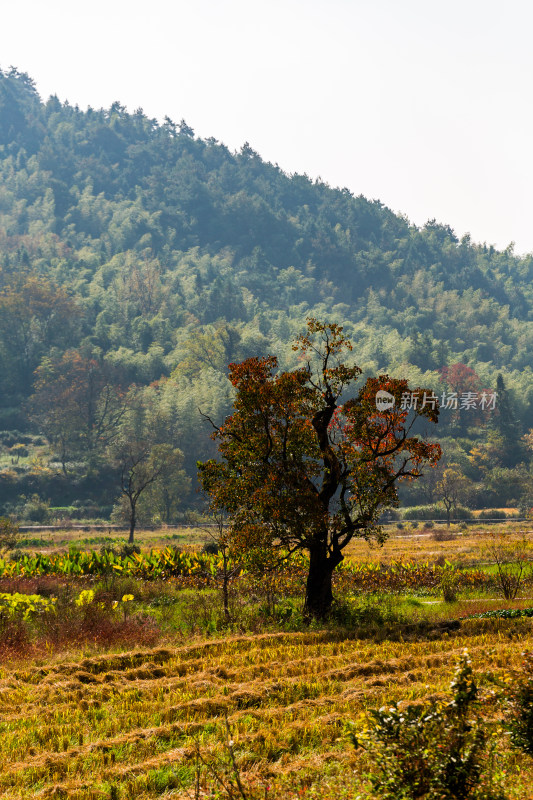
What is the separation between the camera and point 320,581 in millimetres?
15438

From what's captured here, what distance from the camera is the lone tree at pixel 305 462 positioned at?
14.9m

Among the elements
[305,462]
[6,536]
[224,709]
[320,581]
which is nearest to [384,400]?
[305,462]

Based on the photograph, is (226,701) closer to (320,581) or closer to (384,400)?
(320,581)

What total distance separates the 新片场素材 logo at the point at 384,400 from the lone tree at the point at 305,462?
0.07m

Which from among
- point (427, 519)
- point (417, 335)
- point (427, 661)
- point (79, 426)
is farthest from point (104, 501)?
point (417, 335)

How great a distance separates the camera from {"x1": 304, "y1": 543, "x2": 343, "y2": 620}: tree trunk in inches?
603

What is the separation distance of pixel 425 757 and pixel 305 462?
11381 mm

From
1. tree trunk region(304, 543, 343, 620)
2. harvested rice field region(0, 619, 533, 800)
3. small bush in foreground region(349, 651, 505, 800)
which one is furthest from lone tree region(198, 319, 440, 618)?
small bush in foreground region(349, 651, 505, 800)

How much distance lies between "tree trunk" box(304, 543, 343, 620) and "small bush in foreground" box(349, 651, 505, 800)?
10.7 m

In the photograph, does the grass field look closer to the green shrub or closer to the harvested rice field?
the harvested rice field

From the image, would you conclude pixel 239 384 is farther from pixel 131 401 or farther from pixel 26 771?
pixel 131 401

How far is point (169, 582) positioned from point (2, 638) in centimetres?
769

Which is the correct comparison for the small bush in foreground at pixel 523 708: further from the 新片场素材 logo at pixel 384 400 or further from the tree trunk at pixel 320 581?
the tree trunk at pixel 320 581

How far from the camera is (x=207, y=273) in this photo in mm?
189500
